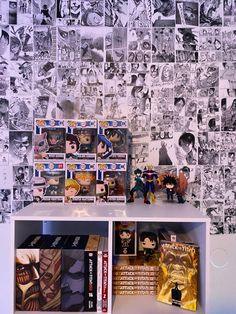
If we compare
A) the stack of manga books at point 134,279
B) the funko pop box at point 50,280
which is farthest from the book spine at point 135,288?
the funko pop box at point 50,280

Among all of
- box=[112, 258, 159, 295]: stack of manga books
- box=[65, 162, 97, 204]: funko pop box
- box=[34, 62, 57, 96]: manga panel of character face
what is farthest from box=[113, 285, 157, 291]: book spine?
box=[34, 62, 57, 96]: manga panel of character face

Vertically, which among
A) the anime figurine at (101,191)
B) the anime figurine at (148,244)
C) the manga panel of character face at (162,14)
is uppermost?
the manga panel of character face at (162,14)

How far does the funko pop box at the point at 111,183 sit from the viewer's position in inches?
47.8

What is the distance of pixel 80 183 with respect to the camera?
3.99 feet

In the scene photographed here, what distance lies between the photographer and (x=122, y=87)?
4.58ft

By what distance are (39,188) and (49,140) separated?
0.18m

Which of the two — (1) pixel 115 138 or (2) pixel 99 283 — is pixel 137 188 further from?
(2) pixel 99 283

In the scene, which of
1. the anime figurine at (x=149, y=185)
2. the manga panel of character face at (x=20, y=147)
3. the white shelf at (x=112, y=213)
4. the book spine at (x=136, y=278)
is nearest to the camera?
the white shelf at (x=112, y=213)

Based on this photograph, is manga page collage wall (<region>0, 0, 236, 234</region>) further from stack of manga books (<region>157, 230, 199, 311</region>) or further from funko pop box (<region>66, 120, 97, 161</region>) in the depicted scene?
stack of manga books (<region>157, 230, 199, 311</region>)

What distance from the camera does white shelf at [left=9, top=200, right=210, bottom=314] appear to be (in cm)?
100

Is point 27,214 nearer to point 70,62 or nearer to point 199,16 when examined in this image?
point 70,62

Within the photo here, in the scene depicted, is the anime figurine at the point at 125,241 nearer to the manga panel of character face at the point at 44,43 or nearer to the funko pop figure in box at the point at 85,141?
the funko pop figure in box at the point at 85,141

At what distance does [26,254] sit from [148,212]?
42cm

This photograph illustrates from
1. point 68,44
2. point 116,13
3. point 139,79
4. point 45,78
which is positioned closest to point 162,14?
point 116,13
